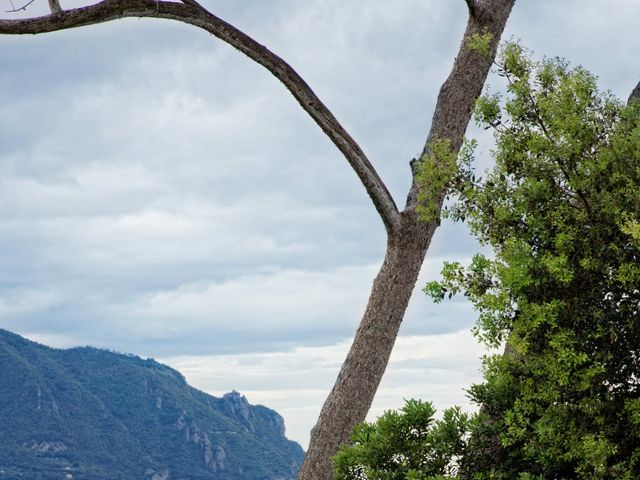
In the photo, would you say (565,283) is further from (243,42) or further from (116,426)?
(116,426)

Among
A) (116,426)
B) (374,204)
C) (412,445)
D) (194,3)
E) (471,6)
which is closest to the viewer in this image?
(412,445)

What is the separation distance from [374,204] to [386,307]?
0.99 metres

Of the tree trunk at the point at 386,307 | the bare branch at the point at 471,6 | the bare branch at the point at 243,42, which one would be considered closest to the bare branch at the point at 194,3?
the bare branch at the point at 243,42

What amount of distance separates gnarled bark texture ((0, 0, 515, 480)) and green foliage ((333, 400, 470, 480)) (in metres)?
2.03

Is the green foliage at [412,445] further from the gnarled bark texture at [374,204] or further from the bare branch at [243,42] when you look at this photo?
the bare branch at [243,42]

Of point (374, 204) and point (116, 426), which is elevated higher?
point (116, 426)

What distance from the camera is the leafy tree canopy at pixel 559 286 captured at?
14.7ft

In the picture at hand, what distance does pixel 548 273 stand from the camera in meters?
4.51

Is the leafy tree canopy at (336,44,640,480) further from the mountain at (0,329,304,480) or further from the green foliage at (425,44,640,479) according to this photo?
the mountain at (0,329,304,480)

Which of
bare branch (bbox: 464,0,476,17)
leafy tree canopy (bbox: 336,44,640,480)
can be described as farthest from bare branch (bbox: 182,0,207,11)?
leafy tree canopy (bbox: 336,44,640,480)

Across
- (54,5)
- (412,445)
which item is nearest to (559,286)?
(412,445)

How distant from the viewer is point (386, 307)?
24.9ft

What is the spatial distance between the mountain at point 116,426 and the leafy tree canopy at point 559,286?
161296mm

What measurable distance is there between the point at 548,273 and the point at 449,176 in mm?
1069
